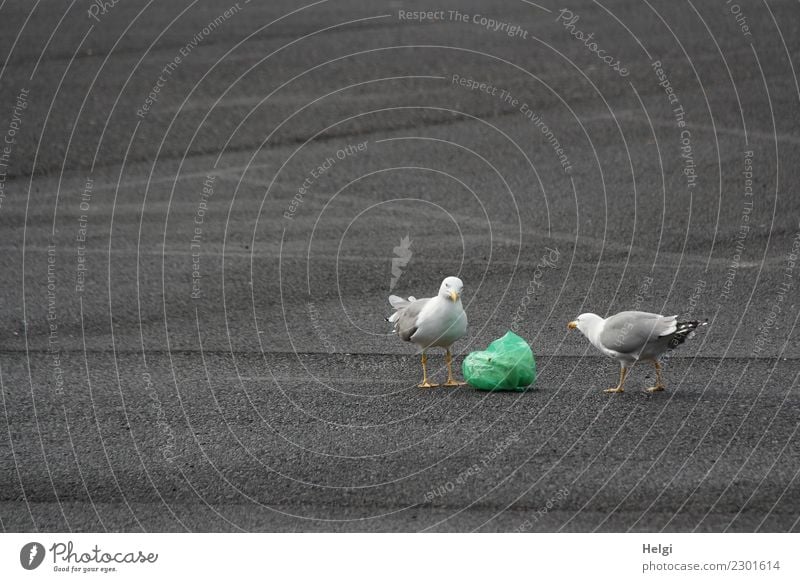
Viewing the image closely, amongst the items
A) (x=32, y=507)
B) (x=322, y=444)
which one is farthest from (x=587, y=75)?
(x=32, y=507)

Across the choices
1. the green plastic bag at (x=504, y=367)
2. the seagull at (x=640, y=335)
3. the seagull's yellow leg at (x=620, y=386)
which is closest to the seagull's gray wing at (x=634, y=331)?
the seagull at (x=640, y=335)

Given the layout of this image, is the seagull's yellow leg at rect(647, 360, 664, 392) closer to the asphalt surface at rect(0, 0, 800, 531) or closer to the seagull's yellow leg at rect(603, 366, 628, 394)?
the asphalt surface at rect(0, 0, 800, 531)

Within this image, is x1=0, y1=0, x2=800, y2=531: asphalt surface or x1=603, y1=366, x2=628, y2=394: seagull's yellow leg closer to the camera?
x1=0, y1=0, x2=800, y2=531: asphalt surface

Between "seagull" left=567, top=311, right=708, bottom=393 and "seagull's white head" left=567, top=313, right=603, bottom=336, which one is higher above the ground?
"seagull's white head" left=567, top=313, right=603, bottom=336

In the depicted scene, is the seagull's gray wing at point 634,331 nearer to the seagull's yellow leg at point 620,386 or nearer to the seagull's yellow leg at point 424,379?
the seagull's yellow leg at point 620,386

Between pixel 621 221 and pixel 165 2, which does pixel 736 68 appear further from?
pixel 165 2

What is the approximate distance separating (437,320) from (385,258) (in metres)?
3.58

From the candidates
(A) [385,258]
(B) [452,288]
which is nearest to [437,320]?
(B) [452,288]

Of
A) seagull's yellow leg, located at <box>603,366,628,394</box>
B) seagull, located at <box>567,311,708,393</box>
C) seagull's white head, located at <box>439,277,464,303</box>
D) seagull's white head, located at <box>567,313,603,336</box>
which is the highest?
seagull's white head, located at <box>439,277,464,303</box>

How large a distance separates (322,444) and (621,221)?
5618mm

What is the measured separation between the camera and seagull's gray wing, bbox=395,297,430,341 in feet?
24.7

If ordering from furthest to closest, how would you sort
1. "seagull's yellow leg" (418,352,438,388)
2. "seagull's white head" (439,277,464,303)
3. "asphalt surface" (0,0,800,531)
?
"seagull's yellow leg" (418,352,438,388) < "seagull's white head" (439,277,464,303) < "asphalt surface" (0,0,800,531)

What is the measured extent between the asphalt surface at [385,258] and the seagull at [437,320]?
1.32 ft

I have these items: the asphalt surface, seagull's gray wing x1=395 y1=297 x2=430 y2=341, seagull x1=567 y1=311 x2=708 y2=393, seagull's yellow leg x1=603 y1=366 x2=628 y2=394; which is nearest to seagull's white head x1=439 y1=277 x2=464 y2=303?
seagull's gray wing x1=395 y1=297 x2=430 y2=341
